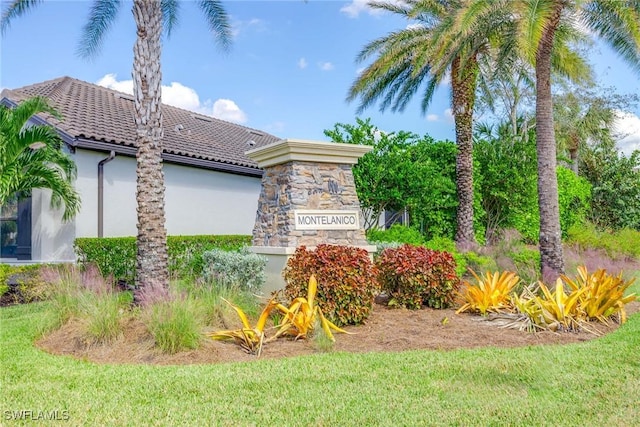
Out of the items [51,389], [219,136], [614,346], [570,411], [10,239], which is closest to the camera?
[570,411]

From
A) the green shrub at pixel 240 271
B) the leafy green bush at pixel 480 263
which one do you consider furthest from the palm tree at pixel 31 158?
the leafy green bush at pixel 480 263

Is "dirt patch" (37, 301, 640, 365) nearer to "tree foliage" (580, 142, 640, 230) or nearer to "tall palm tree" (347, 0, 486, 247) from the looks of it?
"tall palm tree" (347, 0, 486, 247)

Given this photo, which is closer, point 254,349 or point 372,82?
point 254,349

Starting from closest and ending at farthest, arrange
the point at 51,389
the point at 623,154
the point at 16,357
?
1. the point at 51,389
2. the point at 16,357
3. the point at 623,154

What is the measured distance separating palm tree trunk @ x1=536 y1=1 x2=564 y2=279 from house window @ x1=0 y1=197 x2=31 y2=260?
13.0 metres

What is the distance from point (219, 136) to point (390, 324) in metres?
14.2

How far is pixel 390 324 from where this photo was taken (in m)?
7.66

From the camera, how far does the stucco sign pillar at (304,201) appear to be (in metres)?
9.04

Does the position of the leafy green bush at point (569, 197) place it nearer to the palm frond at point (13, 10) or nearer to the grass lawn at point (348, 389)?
the grass lawn at point (348, 389)

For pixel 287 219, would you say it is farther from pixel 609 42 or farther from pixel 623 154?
pixel 623 154

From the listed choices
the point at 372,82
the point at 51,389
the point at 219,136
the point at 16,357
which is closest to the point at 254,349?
the point at 51,389

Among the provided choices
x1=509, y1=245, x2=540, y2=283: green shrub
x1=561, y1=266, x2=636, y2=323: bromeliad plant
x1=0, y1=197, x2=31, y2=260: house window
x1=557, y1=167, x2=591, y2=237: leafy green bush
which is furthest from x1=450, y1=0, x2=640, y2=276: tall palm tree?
x1=0, y1=197, x2=31, y2=260: house window

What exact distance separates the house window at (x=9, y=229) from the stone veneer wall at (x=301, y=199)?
772 cm

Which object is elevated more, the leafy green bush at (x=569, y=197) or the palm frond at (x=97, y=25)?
the palm frond at (x=97, y=25)
